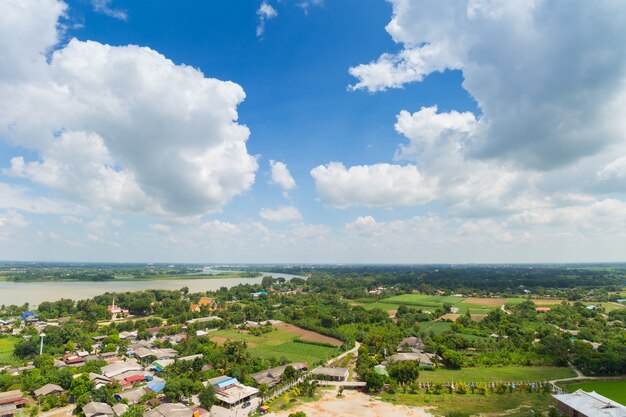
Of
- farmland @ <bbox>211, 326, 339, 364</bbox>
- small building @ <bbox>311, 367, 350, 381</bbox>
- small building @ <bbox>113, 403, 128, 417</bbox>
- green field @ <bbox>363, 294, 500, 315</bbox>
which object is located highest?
A: small building @ <bbox>113, 403, 128, 417</bbox>

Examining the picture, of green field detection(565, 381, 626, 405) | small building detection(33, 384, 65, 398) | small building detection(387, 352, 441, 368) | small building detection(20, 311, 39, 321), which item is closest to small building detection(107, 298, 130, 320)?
small building detection(20, 311, 39, 321)

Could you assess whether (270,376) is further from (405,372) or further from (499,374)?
(499,374)

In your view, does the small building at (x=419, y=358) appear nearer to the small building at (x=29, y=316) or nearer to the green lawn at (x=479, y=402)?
the green lawn at (x=479, y=402)

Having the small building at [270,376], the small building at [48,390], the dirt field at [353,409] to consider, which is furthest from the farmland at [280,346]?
the small building at [48,390]

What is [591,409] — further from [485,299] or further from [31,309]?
[31,309]

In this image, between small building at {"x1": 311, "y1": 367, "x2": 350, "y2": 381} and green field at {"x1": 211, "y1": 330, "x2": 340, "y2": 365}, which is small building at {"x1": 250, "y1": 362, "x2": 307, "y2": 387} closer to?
small building at {"x1": 311, "y1": 367, "x2": 350, "y2": 381}

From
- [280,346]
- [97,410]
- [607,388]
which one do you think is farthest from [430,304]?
[97,410]

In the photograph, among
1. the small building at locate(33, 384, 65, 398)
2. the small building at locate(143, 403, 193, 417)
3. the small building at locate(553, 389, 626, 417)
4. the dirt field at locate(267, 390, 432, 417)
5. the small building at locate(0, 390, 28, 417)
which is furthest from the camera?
the small building at locate(33, 384, 65, 398)
